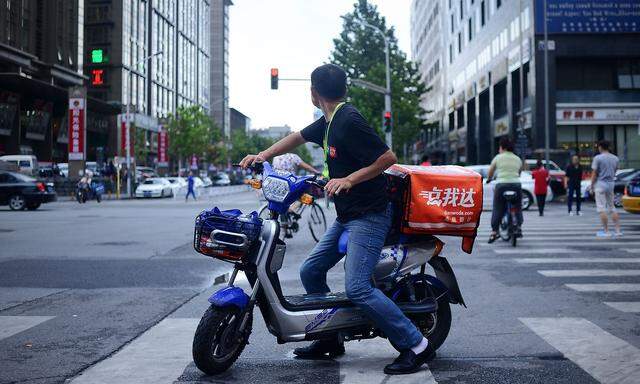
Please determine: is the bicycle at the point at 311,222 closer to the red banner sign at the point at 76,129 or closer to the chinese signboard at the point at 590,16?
the chinese signboard at the point at 590,16

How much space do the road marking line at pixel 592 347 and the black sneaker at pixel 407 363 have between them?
987 mm

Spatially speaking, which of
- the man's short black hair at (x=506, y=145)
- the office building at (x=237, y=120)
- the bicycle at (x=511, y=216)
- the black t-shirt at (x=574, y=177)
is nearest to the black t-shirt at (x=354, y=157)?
the bicycle at (x=511, y=216)

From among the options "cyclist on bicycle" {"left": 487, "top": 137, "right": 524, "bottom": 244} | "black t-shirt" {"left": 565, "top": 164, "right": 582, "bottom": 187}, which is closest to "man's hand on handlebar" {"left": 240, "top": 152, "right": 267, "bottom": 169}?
"cyclist on bicycle" {"left": 487, "top": 137, "right": 524, "bottom": 244}

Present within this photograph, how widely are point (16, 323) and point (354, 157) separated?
3365 millimetres

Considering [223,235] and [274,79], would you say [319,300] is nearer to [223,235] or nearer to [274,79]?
[223,235]

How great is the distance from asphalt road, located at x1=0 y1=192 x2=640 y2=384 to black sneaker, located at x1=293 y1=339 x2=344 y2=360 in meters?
0.07

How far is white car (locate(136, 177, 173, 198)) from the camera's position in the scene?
39.5 metres

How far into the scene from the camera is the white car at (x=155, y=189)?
130 ft

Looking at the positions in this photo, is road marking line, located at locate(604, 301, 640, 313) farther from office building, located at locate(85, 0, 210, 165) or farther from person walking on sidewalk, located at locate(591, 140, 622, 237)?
office building, located at locate(85, 0, 210, 165)

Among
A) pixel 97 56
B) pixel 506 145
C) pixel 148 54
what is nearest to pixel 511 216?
pixel 506 145

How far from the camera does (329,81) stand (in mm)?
3854

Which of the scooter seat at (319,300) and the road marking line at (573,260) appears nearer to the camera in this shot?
the scooter seat at (319,300)

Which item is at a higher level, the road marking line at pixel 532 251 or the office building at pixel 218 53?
the office building at pixel 218 53

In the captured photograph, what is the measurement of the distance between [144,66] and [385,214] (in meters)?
73.8
